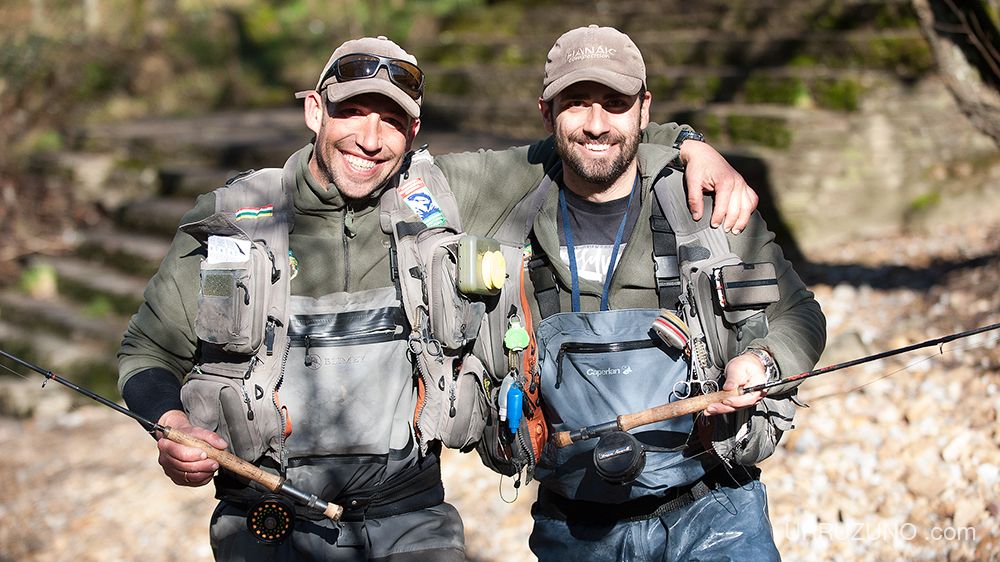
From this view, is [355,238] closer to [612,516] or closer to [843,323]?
[612,516]

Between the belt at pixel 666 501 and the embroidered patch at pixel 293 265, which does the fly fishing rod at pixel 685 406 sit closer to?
the belt at pixel 666 501

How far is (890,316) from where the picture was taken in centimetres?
722

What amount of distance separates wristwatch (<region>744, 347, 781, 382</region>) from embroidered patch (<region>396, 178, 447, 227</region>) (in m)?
1.10

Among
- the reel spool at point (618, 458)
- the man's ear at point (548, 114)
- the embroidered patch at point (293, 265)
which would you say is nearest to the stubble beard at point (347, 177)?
the embroidered patch at point (293, 265)

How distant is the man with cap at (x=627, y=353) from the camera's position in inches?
130

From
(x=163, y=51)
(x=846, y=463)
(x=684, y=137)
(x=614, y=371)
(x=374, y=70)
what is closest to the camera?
(x=614, y=371)

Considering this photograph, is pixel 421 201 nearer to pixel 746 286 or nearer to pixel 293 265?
pixel 293 265

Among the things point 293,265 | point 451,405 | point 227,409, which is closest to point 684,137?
point 451,405

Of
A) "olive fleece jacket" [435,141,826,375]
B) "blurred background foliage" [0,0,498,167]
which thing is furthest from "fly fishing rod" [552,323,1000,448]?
"blurred background foliage" [0,0,498,167]

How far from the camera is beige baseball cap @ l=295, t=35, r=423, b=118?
3.53 meters

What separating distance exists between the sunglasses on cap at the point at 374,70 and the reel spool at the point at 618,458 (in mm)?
1310

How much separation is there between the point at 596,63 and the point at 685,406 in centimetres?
112

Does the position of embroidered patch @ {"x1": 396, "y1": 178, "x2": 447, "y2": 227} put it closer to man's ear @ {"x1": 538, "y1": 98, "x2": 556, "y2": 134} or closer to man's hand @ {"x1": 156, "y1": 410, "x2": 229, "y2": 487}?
man's ear @ {"x1": 538, "y1": 98, "x2": 556, "y2": 134}

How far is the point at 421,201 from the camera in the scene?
3666mm
